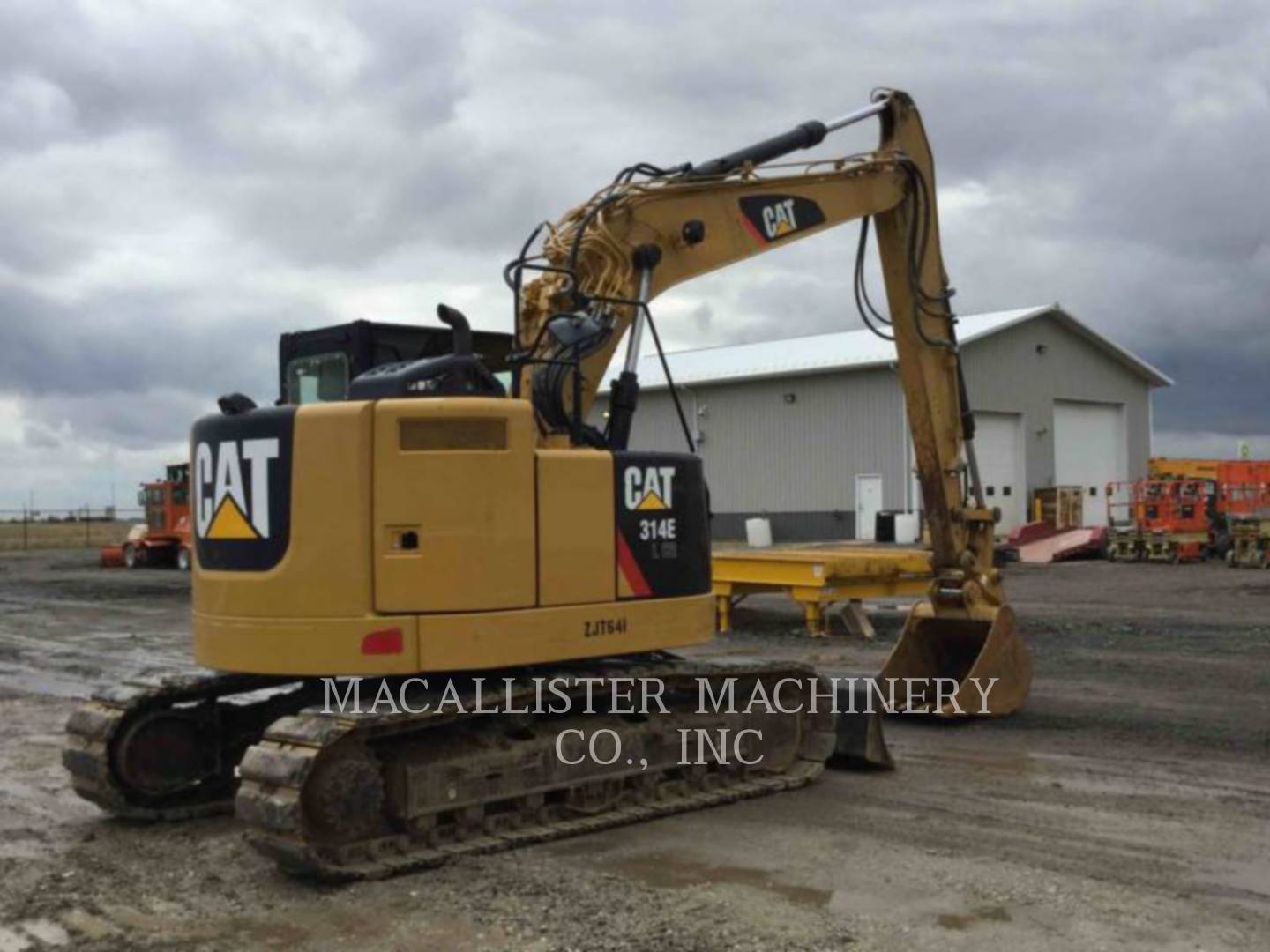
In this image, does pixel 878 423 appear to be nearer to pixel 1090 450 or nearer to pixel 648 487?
pixel 1090 450

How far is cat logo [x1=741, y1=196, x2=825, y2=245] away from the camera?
9469 mm

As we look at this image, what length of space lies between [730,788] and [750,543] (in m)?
29.2

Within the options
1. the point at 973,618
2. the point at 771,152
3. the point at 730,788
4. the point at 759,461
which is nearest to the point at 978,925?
the point at 730,788

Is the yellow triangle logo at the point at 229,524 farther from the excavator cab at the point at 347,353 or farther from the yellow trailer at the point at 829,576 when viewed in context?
the yellow trailer at the point at 829,576

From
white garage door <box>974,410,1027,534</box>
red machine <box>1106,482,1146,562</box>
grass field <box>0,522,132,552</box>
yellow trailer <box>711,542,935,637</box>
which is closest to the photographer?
yellow trailer <box>711,542,935,637</box>

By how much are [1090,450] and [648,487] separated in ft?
118

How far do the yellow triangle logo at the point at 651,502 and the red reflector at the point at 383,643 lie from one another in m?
1.65

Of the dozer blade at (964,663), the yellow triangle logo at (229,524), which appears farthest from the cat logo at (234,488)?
the dozer blade at (964,663)

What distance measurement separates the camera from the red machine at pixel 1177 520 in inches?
1183

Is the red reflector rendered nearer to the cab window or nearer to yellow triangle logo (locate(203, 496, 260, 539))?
yellow triangle logo (locate(203, 496, 260, 539))

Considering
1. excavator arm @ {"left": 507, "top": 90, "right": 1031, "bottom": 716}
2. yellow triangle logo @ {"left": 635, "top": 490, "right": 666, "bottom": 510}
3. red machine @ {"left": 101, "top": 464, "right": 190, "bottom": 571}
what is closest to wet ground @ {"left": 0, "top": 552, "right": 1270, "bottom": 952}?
excavator arm @ {"left": 507, "top": 90, "right": 1031, "bottom": 716}

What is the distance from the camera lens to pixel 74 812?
8.20m

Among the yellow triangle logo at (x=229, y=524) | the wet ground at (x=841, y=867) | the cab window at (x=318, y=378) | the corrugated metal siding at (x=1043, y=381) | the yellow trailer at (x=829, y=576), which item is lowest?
the wet ground at (x=841, y=867)

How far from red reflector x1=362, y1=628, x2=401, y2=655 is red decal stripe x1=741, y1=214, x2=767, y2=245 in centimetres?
414
